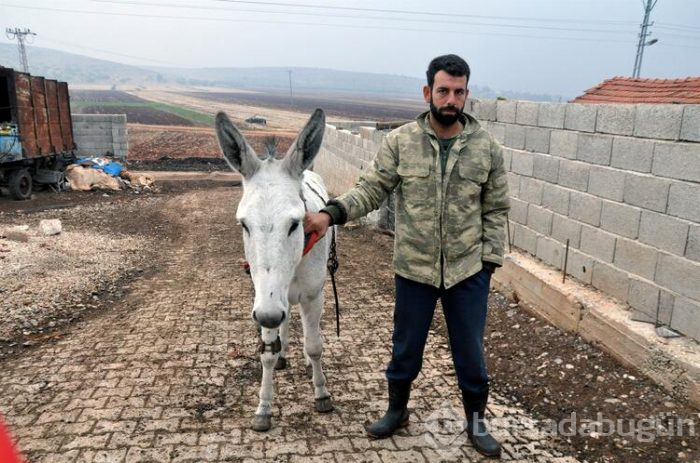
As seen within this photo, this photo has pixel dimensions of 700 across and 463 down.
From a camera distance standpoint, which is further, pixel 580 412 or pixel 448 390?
pixel 448 390

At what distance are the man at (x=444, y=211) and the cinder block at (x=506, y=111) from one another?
10.9 feet

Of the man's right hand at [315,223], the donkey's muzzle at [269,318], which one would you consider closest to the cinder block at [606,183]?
the man's right hand at [315,223]

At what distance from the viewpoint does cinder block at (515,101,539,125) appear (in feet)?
19.0

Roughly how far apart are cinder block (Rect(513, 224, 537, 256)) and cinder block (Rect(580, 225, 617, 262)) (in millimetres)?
818

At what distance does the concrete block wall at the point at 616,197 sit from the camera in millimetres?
3879

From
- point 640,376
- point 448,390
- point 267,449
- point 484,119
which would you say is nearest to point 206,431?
point 267,449

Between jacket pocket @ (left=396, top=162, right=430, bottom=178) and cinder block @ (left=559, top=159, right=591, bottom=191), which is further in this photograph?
cinder block @ (left=559, top=159, right=591, bottom=191)

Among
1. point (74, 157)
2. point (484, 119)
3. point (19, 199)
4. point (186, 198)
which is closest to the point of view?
point (484, 119)

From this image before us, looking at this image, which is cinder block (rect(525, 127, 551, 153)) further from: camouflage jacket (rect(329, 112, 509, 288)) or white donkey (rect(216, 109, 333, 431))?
white donkey (rect(216, 109, 333, 431))

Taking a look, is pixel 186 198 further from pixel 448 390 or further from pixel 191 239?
pixel 448 390

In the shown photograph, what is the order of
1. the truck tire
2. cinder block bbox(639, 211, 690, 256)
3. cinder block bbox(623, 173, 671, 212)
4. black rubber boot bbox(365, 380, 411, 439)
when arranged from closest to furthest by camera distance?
black rubber boot bbox(365, 380, 411, 439) → cinder block bbox(639, 211, 690, 256) → cinder block bbox(623, 173, 671, 212) → the truck tire

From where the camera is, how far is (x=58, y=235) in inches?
359

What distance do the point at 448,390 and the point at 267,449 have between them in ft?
5.11

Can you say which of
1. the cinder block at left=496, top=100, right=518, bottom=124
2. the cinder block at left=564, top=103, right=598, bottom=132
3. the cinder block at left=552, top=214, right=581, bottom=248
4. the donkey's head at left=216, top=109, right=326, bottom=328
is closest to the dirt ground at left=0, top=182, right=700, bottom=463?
the cinder block at left=552, top=214, right=581, bottom=248
